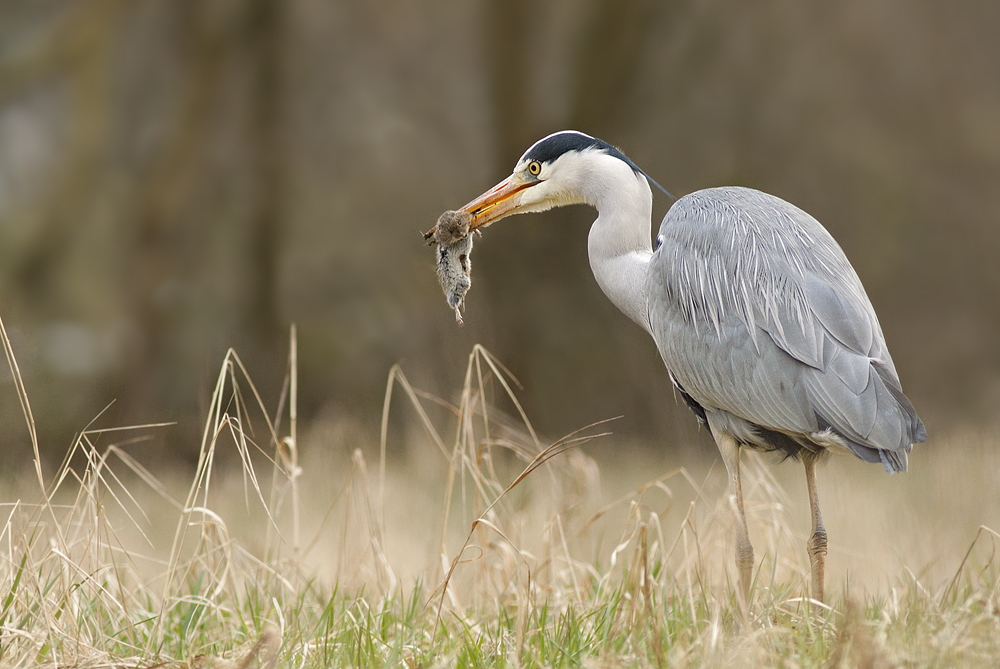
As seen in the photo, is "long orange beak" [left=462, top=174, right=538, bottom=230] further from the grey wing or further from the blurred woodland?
the blurred woodland

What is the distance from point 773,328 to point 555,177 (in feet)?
4.49

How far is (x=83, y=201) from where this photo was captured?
9609mm

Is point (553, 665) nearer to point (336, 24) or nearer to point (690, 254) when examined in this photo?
point (690, 254)

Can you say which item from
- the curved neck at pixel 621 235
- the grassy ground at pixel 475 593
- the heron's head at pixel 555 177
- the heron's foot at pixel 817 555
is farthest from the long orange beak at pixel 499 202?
the heron's foot at pixel 817 555

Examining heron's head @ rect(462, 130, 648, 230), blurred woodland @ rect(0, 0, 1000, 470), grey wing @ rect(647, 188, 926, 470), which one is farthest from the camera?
blurred woodland @ rect(0, 0, 1000, 470)

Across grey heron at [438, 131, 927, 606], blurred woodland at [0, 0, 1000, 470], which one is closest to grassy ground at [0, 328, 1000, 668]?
grey heron at [438, 131, 927, 606]

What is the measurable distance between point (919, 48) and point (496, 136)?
4.44 meters

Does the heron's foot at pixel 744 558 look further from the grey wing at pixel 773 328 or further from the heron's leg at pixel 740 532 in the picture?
the grey wing at pixel 773 328

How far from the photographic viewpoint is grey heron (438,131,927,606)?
3307 mm

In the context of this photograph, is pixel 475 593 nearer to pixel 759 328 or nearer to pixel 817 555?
pixel 817 555

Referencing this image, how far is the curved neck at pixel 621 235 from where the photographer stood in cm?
427

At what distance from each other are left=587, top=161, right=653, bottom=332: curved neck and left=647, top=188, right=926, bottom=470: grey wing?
0.90 ft

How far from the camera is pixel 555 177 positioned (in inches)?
175

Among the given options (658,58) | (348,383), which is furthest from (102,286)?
(658,58)
